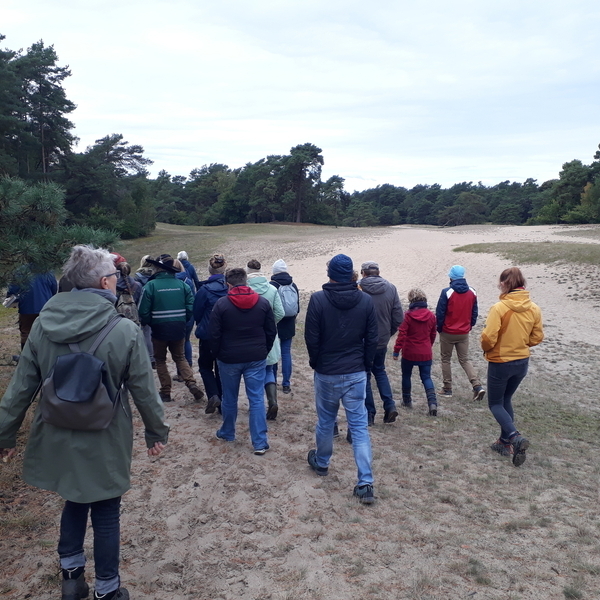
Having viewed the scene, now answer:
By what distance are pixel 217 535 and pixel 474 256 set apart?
23.3 m

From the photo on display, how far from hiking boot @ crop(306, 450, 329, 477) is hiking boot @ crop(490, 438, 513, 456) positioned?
2.12 metres

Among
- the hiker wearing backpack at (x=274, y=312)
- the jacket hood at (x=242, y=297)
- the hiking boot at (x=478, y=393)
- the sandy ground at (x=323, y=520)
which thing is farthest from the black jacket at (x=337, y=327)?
the hiking boot at (x=478, y=393)

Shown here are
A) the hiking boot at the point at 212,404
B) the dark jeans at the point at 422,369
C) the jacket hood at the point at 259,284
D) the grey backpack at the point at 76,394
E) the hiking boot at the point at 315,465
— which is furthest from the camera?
the dark jeans at the point at 422,369

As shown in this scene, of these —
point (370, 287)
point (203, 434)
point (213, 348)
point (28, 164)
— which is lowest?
point (203, 434)

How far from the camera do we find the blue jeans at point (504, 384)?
5406 millimetres

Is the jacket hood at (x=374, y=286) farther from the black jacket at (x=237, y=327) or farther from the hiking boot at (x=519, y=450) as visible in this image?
the hiking boot at (x=519, y=450)

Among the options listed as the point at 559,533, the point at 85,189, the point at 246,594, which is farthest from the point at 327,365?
the point at 85,189

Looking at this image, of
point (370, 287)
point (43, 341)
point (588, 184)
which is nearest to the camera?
point (43, 341)

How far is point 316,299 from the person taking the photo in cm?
447

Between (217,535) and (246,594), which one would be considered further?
A: (217,535)

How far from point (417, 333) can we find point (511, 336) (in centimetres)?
159

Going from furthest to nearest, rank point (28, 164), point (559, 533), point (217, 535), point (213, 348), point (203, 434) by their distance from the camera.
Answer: point (28, 164) → point (203, 434) → point (213, 348) → point (559, 533) → point (217, 535)

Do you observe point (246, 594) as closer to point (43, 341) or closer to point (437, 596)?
point (437, 596)

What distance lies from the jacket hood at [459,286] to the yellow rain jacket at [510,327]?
69.1 inches
